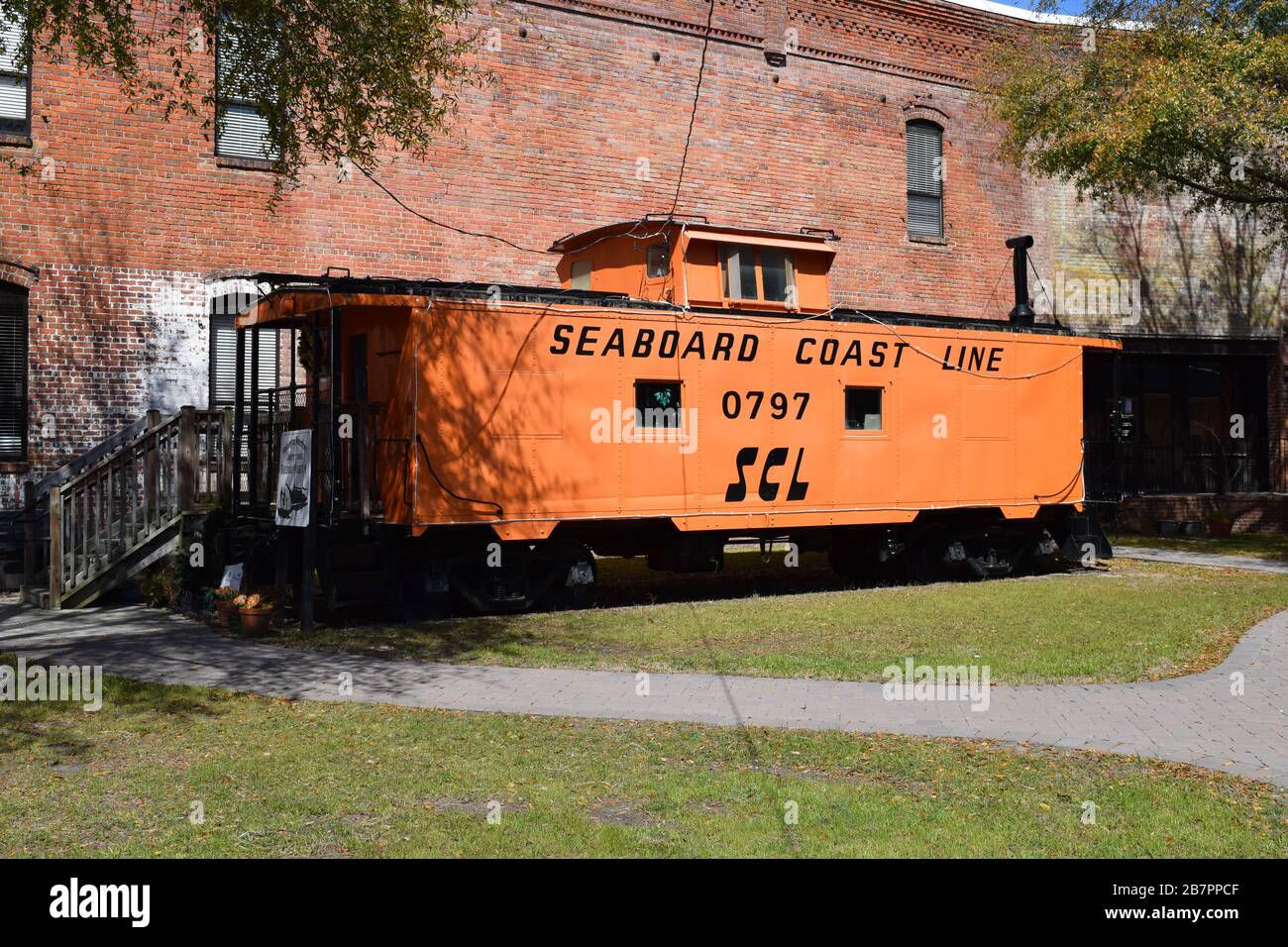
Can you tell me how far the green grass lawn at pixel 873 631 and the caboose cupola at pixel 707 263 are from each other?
13.5 ft

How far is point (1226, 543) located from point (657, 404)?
14811mm

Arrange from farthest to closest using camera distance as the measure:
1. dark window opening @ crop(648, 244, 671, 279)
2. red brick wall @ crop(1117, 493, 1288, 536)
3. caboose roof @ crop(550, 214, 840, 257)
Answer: red brick wall @ crop(1117, 493, 1288, 536)
dark window opening @ crop(648, 244, 671, 279)
caboose roof @ crop(550, 214, 840, 257)

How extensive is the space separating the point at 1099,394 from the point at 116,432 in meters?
18.1

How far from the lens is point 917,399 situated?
693 inches

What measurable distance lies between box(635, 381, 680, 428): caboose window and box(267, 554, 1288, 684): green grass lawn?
91.4 inches

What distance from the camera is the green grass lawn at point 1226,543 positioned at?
73.3 feet

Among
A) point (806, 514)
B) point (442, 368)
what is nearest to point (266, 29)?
point (442, 368)

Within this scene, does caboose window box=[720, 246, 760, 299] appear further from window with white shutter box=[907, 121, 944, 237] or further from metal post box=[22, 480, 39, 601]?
window with white shutter box=[907, 121, 944, 237]

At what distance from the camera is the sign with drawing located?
12.9 metres

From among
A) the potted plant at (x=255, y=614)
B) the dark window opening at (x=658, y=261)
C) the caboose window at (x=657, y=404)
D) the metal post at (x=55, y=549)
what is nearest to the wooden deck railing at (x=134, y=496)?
the metal post at (x=55, y=549)

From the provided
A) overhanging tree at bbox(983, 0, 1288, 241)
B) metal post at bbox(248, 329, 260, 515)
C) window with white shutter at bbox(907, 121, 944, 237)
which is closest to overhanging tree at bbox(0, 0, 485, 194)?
metal post at bbox(248, 329, 260, 515)

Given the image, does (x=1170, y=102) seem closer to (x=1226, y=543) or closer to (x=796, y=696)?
(x=1226, y=543)

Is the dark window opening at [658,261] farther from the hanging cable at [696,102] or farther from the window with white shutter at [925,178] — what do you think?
the window with white shutter at [925,178]

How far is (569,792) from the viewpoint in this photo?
689 cm
